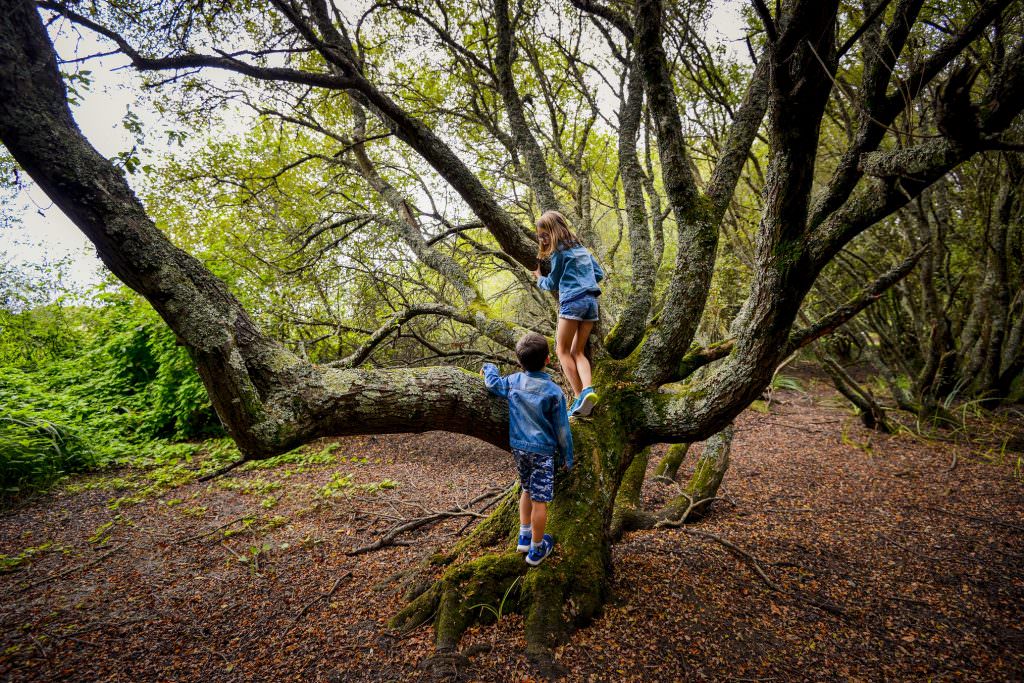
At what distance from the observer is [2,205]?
6363 millimetres

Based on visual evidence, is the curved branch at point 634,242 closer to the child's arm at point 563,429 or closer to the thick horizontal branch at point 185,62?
the child's arm at point 563,429

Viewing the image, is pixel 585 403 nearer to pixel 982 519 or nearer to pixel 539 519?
pixel 539 519

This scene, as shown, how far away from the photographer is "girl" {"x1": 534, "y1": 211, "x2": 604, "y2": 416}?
296 centimetres

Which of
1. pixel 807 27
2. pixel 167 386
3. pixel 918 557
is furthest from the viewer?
pixel 167 386

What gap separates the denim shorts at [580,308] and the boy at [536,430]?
479mm

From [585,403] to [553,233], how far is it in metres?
1.32

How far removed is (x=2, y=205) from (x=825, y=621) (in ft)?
37.2

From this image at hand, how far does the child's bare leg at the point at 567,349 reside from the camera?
3.04 metres

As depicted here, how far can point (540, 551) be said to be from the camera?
2.54 meters

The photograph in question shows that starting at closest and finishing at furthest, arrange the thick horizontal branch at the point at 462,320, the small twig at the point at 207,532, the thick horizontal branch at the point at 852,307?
the thick horizontal branch at the point at 852,307 → the thick horizontal branch at the point at 462,320 → the small twig at the point at 207,532

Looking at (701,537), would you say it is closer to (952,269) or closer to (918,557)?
(918,557)

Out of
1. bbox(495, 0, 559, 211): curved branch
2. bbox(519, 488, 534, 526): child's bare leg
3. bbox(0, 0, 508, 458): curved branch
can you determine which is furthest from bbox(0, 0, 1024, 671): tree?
bbox(495, 0, 559, 211): curved branch

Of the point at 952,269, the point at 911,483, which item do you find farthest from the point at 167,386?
the point at 952,269

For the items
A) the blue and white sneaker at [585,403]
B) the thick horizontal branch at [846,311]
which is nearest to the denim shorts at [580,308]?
the blue and white sneaker at [585,403]
